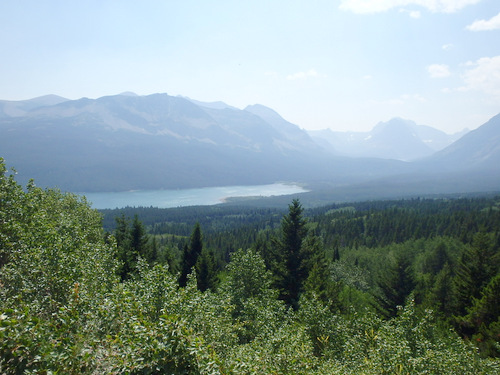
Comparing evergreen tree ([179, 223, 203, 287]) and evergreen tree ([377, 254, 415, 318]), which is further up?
evergreen tree ([179, 223, 203, 287])

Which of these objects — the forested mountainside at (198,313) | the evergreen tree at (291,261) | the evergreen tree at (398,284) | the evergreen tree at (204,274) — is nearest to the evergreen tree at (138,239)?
the forested mountainside at (198,313)

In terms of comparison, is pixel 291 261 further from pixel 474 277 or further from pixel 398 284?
pixel 474 277

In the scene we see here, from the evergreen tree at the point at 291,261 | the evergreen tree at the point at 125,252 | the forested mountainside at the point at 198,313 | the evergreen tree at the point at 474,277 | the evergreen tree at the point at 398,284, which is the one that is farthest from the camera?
the evergreen tree at the point at 398,284

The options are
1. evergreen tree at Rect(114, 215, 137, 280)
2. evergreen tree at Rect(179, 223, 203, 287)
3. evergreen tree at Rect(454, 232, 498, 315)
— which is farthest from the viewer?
evergreen tree at Rect(179, 223, 203, 287)

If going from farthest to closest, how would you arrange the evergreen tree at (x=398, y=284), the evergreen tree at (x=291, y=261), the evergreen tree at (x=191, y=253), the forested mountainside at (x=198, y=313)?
1. the evergreen tree at (x=191, y=253)
2. the evergreen tree at (x=398, y=284)
3. the evergreen tree at (x=291, y=261)
4. the forested mountainside at (x=198, y=313)

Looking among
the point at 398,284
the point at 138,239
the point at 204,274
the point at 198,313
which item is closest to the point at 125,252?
the point at 138,239

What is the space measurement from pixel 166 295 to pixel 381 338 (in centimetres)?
1044

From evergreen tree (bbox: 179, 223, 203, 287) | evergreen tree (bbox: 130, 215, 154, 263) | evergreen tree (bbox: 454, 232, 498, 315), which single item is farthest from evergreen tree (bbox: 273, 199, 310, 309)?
evergreen tree (bbox: 454, 232, 498, 315)

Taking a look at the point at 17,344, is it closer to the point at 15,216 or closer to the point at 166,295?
the point at 166,295

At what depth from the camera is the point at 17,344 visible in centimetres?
586

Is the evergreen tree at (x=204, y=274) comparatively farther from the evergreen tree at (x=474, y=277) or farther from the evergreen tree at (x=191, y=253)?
the evergreen tree at (x=474, y=277)

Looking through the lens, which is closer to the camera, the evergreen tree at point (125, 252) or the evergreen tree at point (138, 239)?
the evergreen tree at point (125, 252)

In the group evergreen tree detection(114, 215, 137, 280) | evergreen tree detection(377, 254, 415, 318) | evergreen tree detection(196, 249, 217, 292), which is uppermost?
evergreen tree detection(114, 215, 137, 280)

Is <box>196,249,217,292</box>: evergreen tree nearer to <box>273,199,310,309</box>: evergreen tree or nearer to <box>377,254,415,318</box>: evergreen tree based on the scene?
<box>273,199,310,309</box>: evergreen tree
